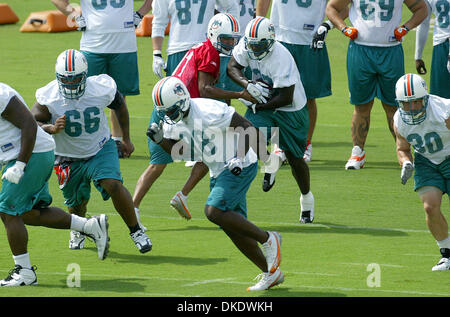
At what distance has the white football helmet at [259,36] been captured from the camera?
969 centimetres

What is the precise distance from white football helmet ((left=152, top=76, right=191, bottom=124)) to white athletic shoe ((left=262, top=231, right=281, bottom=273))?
1.13m

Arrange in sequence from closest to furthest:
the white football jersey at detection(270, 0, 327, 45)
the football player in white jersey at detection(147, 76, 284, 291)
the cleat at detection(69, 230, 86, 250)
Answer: the football player in white jersey at detection(147, 76, 284, 291), the cleat at detection(69, 230, 86, 250), the white football jersey at detection(270, 0, 327, 45)

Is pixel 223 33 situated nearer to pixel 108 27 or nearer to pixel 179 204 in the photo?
pixel 179 204

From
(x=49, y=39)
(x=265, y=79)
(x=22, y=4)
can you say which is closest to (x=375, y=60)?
(x=265, y=79)

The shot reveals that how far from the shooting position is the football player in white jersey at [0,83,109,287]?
7.80 meters

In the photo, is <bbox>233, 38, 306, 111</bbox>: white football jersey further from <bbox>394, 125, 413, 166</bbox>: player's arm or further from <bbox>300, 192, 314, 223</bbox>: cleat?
<bbox>394, 125, 413, 166</bbox>: player's arm

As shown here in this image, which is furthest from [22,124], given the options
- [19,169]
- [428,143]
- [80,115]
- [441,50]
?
[441,50]

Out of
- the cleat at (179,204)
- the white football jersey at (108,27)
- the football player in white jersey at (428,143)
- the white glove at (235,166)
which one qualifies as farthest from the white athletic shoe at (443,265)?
the white football jersey at (108,27)

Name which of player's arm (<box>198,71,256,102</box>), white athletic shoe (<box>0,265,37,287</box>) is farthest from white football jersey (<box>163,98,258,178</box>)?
player's arm (<box>198,71,256,102</box>)

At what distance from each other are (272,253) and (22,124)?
2068 mm

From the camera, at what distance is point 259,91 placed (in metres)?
9.95

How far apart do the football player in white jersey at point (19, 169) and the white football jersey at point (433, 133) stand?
2.87 meters

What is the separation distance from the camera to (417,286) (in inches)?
300

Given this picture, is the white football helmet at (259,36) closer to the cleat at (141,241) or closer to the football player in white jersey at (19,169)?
the cleat at (141,241)
